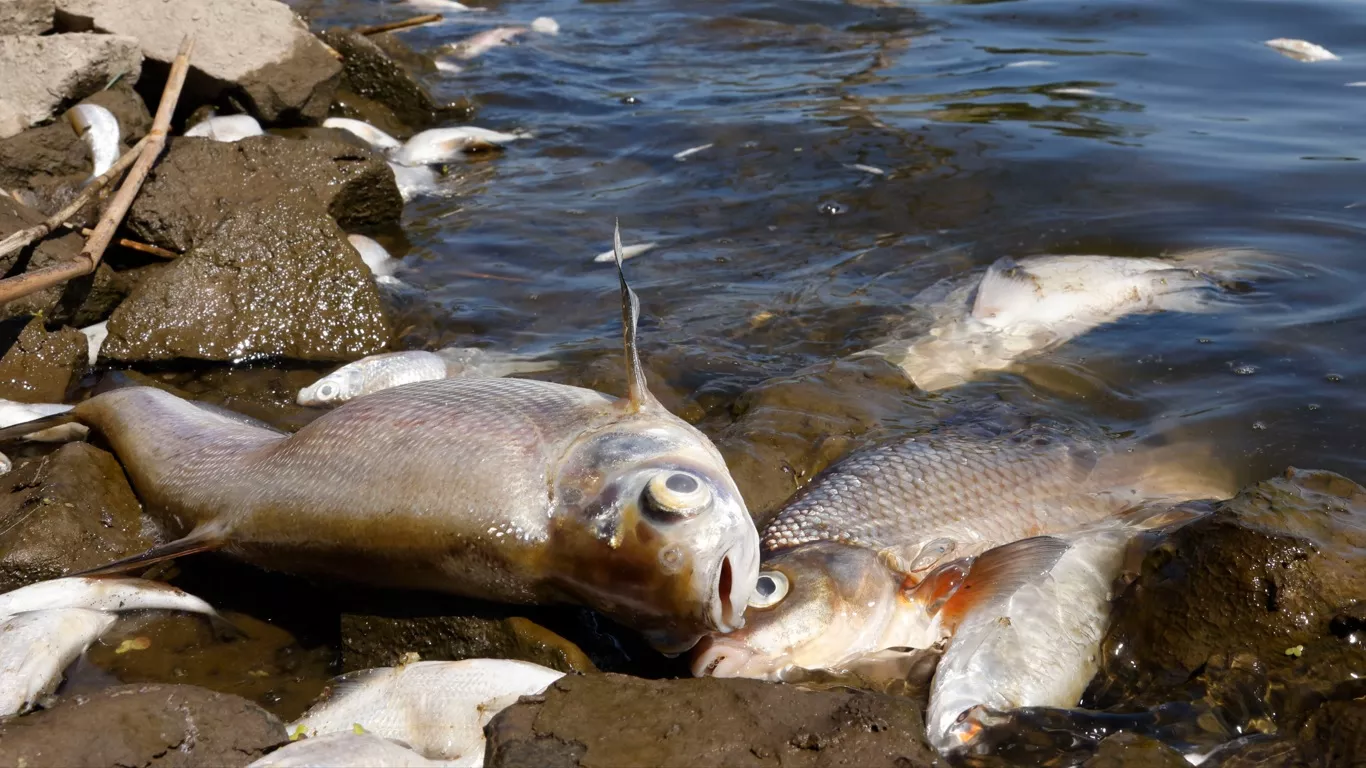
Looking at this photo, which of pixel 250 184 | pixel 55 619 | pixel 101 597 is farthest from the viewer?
pixel 250 184

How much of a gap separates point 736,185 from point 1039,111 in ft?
10.2

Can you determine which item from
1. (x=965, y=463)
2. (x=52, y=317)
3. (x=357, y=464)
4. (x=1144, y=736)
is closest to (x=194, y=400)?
(x=52, y=317)

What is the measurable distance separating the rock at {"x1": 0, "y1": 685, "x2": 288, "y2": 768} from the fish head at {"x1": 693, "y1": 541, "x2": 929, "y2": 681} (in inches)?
52.4

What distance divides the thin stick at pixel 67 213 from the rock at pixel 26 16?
4.90 feet

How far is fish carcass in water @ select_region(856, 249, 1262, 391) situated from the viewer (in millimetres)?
6191

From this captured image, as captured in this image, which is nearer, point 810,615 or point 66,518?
point 810,615

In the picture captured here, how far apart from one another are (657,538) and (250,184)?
16.6ft

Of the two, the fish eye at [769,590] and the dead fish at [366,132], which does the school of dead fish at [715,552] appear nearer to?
the fish eye at [769,590]

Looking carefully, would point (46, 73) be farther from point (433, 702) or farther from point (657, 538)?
point (657, 538)

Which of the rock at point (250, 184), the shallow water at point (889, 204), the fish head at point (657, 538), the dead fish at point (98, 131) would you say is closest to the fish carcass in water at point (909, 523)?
the fish head at point (657, 538)

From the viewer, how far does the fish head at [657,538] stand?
11.0ft

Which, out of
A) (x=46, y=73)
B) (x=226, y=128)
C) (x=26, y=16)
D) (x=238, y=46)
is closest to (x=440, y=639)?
(x=46, y=73)

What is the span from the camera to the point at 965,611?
3.92m

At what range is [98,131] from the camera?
24.7 feet
